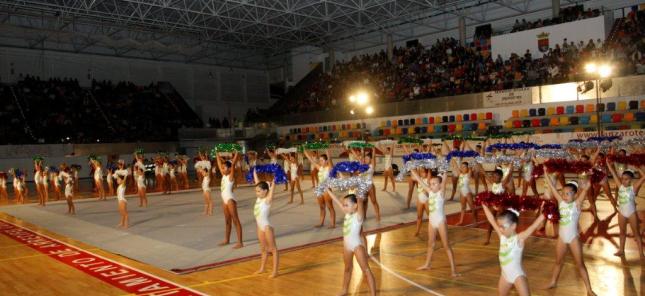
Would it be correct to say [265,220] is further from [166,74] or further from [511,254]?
[166,74]

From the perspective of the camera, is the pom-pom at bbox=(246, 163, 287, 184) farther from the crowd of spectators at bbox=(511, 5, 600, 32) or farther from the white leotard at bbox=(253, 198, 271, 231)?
the crowd of spectators at bbox=(511, 5, 600, 32)

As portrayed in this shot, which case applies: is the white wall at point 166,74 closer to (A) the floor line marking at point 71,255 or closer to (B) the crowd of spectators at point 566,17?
(A) the floor line marking at point 71,255

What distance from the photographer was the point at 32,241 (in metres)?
12.7

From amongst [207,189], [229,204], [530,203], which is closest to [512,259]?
[530,203]

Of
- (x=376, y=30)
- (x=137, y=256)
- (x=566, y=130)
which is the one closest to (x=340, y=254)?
(x=137, y=256)

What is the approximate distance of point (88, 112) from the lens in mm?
38281

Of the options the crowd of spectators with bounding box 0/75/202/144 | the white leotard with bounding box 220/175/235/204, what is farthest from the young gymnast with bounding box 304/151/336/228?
the crowd of spectators with bounding box 0/75/202/144

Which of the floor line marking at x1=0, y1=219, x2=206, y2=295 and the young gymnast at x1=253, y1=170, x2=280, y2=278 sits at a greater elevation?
the young gymnast at x1=253, y1=170, x2=280, y2=278

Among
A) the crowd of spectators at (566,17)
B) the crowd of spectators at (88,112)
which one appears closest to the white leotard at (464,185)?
the crowd of spectators at (566,17)

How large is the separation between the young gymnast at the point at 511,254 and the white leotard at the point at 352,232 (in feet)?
5.89

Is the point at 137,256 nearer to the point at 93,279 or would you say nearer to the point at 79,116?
the point at 93,279

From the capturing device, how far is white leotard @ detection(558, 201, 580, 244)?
22.6 feet

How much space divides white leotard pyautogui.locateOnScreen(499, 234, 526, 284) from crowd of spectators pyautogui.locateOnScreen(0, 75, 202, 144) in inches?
1386

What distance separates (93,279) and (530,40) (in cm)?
2733
